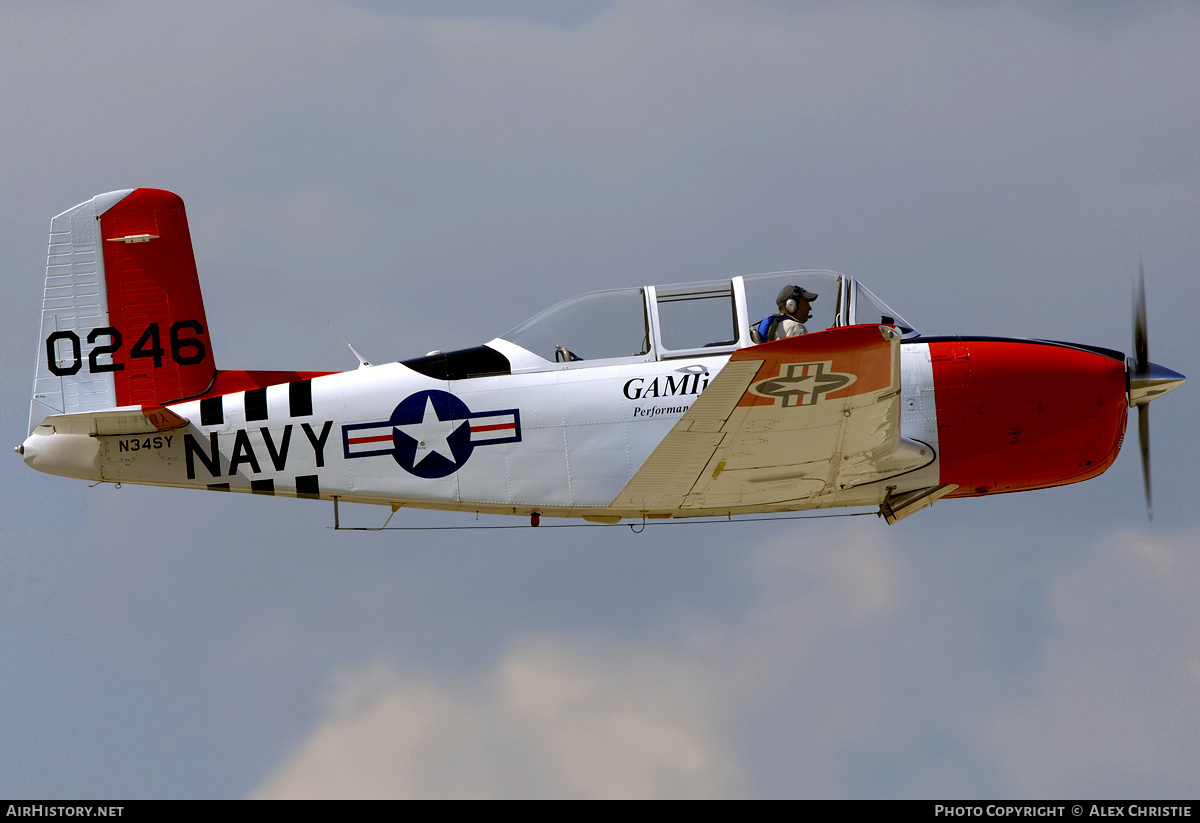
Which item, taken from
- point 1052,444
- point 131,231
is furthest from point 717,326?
point 131,231

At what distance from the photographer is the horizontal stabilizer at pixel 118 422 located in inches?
490

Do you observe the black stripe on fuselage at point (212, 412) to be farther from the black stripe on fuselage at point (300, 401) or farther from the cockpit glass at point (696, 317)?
the cockpit glass at point (696, 317)

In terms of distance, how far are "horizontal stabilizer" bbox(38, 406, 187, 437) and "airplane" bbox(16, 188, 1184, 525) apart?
2cm

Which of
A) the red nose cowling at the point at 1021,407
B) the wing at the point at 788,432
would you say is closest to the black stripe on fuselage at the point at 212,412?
the wing at the point at 788,432

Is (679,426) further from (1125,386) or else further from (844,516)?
(1125,386)

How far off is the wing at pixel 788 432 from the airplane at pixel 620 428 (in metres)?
0.03

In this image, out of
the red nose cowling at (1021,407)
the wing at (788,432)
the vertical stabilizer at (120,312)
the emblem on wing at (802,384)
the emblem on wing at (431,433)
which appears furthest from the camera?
the vertical stabilizer at (120,312)

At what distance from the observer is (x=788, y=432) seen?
12000 mm

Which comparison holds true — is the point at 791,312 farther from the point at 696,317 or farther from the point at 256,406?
the point at 256,406

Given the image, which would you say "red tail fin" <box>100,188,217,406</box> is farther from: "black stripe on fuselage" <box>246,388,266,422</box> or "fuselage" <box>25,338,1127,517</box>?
"black stripe on fuselage" <box>246,388,266,422</box>

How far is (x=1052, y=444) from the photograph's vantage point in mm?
12820

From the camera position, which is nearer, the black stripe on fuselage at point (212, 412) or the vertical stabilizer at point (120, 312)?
the black stripe on fuselage at point (212, 412)

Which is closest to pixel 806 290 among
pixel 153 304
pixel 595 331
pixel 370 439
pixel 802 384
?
pixel 802 384

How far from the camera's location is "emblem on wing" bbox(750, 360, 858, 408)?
11.2m
